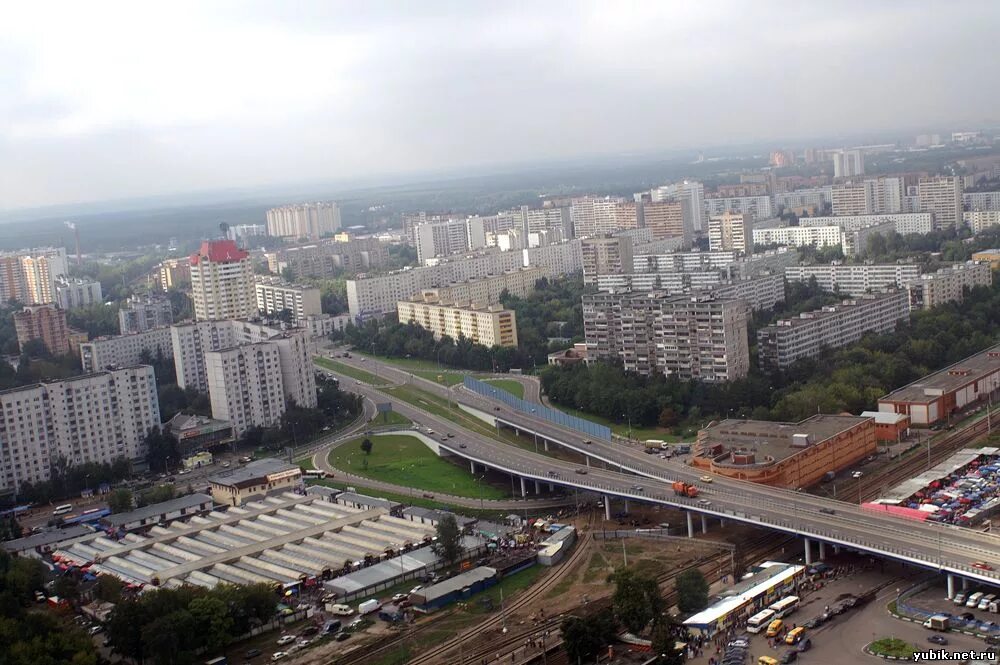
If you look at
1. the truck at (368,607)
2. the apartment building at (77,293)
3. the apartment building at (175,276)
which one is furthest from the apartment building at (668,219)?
the truck at (368,607)

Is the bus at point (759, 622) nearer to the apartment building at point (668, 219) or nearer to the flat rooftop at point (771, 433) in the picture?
the flat rooftop at point (771, 433)

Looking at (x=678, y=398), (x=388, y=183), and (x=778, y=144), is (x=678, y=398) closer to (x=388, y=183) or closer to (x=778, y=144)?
(x=778, y=144)

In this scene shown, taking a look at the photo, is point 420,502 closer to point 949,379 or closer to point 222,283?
point 949,379

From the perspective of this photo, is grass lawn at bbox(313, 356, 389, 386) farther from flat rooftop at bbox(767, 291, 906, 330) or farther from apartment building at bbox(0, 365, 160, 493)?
flat rooftop at bbox(767, 291, 906, 330)

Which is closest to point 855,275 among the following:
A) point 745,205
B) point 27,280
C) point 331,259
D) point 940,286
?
point 940,286

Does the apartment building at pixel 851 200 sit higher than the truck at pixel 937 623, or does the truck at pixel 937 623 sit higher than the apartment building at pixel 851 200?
the apartment building at pixel 851 200

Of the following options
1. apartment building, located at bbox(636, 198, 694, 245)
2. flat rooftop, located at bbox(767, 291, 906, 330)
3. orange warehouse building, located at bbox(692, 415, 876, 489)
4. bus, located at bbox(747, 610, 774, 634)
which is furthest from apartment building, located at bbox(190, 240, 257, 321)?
apartment building, located at bbox(636, 198, 694, 245)

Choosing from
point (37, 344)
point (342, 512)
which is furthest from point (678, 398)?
point (37, 344)
